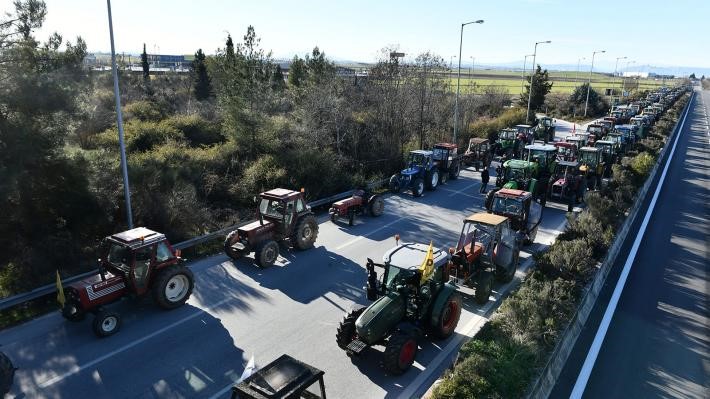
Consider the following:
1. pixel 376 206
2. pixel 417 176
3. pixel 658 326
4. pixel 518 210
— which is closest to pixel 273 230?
pixel 376 206

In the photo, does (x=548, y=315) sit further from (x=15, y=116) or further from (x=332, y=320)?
(x=15, y=116)

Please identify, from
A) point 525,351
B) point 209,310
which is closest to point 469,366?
point 525,351

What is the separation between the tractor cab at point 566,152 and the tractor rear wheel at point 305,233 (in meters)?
15.0

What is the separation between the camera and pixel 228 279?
1304 centimetres

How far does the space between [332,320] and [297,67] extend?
36880mm

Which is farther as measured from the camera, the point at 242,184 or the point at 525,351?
the point at 242,184

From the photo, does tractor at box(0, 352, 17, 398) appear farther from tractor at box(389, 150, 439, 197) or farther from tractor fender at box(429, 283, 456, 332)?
tractor at box(389, 150, 439, 197)

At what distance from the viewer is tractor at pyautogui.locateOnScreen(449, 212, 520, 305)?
37.0 ft

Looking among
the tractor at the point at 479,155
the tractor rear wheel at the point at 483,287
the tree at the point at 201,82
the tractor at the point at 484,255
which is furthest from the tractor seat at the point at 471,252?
the tree at the point at 201,82

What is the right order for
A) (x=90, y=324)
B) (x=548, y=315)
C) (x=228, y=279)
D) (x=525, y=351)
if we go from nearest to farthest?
(x=525, y=351), (x=548, y=315), (x=90, y=324), (x=228, y=279)

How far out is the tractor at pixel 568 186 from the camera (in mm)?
19969

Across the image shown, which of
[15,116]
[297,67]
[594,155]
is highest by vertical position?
[297,67]

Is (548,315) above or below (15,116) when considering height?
below

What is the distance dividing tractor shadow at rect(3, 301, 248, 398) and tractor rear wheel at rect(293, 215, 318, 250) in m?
4.25
